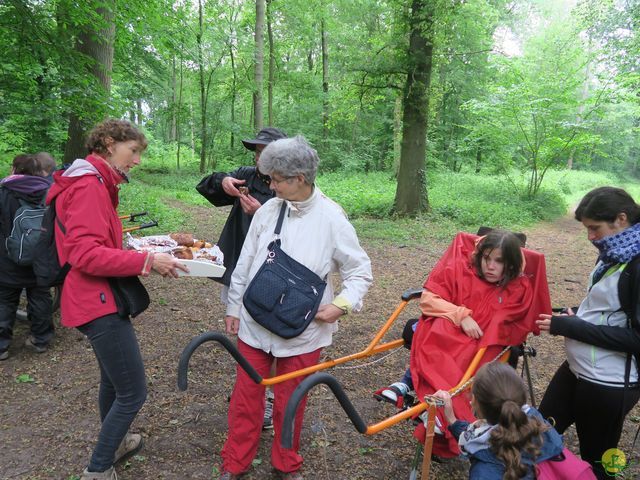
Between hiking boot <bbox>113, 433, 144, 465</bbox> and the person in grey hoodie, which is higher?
the person in grey hoodie

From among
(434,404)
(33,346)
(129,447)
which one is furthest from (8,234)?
(434,404)

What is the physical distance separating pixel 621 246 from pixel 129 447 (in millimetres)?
3138

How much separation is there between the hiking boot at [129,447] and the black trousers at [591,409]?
8.61 ft

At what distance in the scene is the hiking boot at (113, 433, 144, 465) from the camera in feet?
9.36

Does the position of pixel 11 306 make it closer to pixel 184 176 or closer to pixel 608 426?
pixel 608 426

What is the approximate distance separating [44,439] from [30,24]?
4676 millimetres

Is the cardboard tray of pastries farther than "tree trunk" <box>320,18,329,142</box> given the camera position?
No

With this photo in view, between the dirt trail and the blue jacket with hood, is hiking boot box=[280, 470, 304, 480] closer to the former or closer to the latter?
the dirt trail

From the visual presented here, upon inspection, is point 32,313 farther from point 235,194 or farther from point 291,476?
point 291,476

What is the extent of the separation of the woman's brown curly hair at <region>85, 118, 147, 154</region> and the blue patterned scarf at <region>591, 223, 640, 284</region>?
2.53 metres

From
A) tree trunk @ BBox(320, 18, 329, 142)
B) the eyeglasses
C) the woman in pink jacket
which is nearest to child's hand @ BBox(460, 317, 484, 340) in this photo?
the eyeglasses

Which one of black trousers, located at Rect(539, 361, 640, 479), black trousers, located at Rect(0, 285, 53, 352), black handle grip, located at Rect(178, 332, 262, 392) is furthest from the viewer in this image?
black trousers, located at Rect(0, 285, 53, 352)

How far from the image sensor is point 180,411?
348 centimetres

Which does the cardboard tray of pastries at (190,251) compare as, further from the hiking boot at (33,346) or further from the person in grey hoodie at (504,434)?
the hiking boot at (33,346)
